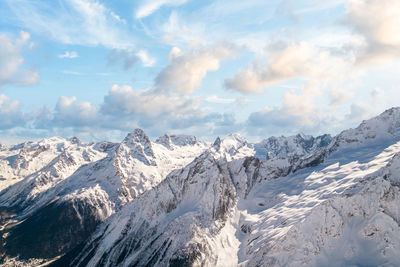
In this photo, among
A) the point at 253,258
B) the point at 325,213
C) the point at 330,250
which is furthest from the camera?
the point at 253,258

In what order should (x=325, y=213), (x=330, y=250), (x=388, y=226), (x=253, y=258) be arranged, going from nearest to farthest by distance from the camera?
(x=388, y=226), (x=330, y=250), (x=325, y=213), (x=253, y=258)

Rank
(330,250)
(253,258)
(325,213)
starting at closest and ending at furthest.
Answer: (330,250), (325,213), (253,258)

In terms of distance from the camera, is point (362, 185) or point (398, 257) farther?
point (362, 185)

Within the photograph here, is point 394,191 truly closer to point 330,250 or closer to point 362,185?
point 362,185

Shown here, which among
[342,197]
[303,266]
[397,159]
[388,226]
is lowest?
[303,266]

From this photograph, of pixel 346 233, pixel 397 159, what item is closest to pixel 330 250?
pixel 346 233

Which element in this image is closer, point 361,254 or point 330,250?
point 361,254

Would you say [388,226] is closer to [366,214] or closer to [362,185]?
[366,214]

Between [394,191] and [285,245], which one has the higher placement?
[394,191]

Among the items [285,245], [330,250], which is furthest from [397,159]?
[285,245]
